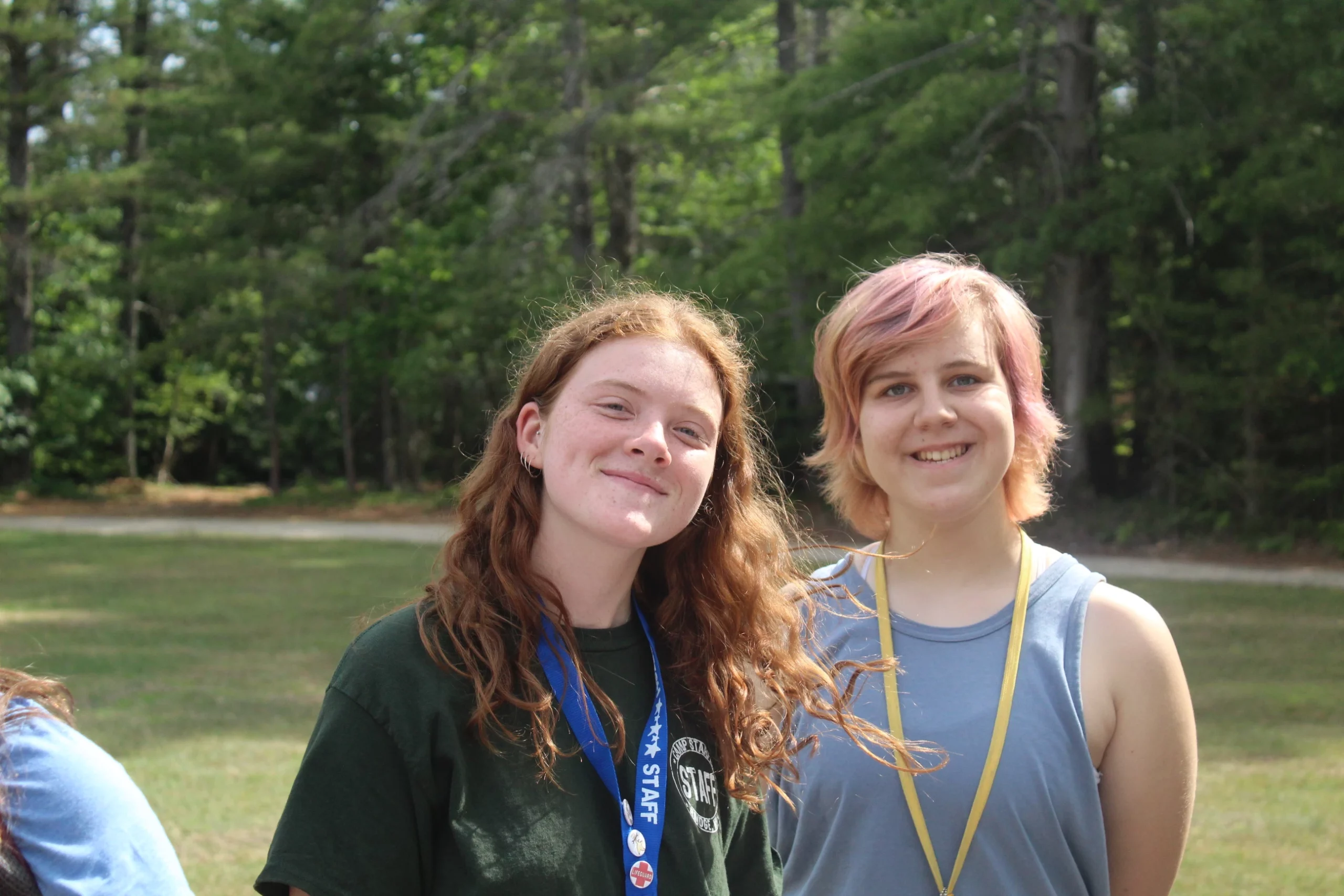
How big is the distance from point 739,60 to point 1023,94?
26.2ft

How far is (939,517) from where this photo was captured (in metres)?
2.36

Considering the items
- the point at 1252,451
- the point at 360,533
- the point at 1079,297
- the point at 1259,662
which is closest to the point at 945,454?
the point at 1259,662

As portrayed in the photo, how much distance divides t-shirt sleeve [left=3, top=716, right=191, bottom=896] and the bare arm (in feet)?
4.64

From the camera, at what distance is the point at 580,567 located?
6.36 feet

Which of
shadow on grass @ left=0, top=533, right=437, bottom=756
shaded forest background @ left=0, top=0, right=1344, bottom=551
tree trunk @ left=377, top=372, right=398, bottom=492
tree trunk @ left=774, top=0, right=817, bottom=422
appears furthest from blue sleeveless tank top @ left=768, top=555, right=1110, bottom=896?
tree trunk @ left=377, top=372, right=398, bottom=492

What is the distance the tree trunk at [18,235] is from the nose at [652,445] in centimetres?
2674

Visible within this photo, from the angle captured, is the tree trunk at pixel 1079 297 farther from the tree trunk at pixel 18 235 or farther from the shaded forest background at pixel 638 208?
the tree trunk at pixel 18 235

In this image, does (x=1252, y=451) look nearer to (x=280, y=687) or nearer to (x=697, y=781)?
(x=280, y=687)

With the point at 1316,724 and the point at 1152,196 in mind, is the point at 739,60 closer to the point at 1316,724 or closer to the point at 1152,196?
the point at 1152,196

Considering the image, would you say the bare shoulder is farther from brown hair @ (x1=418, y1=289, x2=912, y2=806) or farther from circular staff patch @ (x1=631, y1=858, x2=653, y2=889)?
circular staff patch @ (x1=631, y1=858, x2=653, y2=889)

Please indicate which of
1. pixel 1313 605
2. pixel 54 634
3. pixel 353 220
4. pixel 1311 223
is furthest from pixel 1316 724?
pixel 353 220

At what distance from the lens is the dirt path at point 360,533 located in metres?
13.6

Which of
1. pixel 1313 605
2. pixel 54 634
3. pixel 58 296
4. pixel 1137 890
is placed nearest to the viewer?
pixel 1137 890

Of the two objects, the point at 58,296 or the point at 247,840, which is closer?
the point at 247,840
